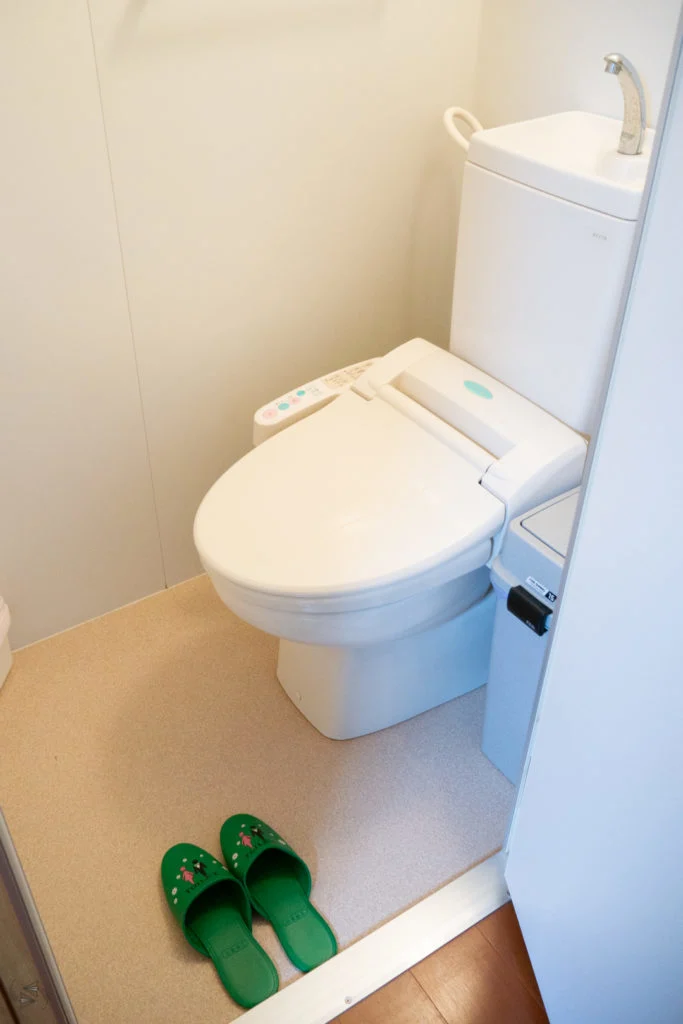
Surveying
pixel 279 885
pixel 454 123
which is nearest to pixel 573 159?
pixel 454 123

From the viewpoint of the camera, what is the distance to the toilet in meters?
1.20

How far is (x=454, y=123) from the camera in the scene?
163cm

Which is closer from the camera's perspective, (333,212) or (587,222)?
(587,222)

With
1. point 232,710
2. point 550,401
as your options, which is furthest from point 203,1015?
point 550,401

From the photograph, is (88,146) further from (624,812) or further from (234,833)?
(624,812)

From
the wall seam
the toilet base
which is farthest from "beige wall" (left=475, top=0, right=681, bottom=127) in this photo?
the toilet base

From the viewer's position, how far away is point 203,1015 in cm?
117

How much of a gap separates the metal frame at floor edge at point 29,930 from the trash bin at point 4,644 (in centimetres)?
79

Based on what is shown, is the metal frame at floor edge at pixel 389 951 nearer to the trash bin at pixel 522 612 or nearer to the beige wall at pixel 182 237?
the trash bin at pixel 522 612

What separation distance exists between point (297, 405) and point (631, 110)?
2.11 ft

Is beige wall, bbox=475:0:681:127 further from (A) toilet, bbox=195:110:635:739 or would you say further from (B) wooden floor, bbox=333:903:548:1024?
(B) wooden floor, bbox=333:903:548:1024

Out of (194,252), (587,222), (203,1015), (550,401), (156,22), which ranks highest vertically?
(156,22)

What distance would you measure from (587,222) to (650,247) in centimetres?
65

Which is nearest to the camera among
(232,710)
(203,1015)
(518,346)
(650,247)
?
(650,247)
